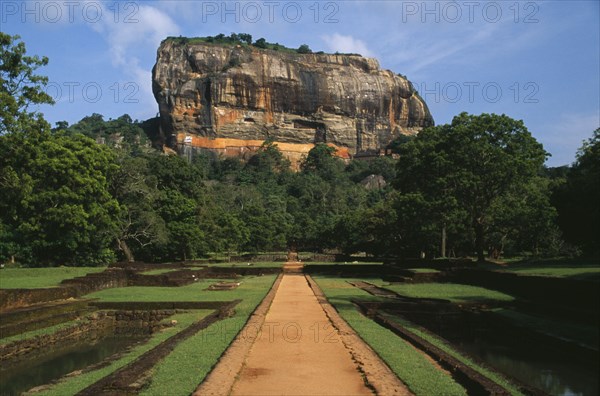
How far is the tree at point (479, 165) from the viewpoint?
97.2 feet

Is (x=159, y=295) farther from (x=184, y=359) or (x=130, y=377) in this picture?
(x=130, y=377)

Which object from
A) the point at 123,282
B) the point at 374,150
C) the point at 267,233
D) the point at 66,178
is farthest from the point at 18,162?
the point at 374,150

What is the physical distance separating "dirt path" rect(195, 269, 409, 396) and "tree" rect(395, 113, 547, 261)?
1754 centimetres

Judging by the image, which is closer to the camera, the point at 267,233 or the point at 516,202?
the point at 516,202

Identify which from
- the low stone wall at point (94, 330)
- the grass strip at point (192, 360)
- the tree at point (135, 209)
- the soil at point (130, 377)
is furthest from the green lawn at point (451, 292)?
the tree at point (135, 209)

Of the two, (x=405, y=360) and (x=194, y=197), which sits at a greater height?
(x=194, y=197)

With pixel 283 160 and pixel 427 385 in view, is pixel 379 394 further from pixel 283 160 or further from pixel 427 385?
pixel 283 160

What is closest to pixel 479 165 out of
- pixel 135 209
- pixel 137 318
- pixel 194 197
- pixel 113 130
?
pixel 137 318

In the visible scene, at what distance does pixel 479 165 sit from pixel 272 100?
111m

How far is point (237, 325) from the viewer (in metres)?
14.0

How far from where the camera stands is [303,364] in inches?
392

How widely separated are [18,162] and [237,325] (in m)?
18.7

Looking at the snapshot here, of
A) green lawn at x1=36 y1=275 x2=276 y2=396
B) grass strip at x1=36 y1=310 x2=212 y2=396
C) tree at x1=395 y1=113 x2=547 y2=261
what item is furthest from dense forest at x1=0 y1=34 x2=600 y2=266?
grass strip at x1=36 y1=310 x2=212 y2=396

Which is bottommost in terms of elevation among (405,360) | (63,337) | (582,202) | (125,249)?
(63,337)
